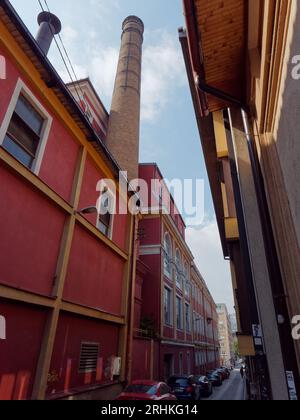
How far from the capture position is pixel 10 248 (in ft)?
20.1

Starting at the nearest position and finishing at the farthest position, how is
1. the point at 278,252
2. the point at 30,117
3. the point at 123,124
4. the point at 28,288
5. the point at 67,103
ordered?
the point at 278,252 < the point at 28,288 < the point at 30,117 < the point at 67,103 < the point at 123,124

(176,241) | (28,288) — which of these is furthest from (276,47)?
(176,241)

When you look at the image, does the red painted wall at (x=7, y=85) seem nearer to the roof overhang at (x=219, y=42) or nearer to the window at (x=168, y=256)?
the roof overhang at (x=219, y=42)

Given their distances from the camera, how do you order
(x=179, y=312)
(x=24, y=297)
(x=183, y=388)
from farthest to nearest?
(x=179, y=312), (x=183, y=388), (x=24, y=297)

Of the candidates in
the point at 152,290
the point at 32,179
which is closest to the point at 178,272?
the point at 152,290

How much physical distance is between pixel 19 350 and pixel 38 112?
621 centimetres

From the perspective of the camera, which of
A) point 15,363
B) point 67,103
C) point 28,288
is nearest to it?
point 15,363

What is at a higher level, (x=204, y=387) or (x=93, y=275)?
(x=93, y=275)

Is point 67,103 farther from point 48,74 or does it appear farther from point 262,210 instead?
point 262,210

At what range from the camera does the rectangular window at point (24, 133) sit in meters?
6.78

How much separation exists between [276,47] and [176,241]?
23.5m

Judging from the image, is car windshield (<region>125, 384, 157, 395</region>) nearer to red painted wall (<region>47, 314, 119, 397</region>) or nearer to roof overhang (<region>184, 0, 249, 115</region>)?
red painted wall (<region>47, 314, 119, 397</region>)

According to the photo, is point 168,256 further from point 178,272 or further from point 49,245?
point 49,245

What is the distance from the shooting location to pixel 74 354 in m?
7.92
